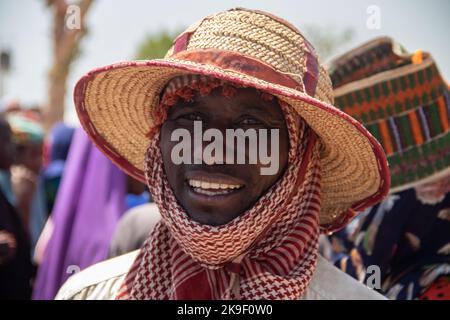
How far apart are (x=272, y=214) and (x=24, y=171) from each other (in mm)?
4631

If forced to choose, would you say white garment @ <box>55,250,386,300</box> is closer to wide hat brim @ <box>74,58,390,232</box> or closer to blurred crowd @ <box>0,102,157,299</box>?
wide hat brim @ <box>74,58,390,232</box>

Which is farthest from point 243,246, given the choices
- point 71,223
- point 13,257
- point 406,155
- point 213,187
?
point 71,223

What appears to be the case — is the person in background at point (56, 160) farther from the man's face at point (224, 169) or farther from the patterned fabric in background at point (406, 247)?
the man's face at point (224, 169)

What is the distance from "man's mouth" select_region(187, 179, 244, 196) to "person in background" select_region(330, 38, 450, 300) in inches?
50.9

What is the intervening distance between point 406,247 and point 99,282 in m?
1.54

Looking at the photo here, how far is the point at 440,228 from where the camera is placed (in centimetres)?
307

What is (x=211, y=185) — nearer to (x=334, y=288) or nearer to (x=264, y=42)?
(x=264, y=42)

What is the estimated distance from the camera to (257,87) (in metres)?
1.94

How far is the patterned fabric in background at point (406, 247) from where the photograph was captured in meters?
2.95

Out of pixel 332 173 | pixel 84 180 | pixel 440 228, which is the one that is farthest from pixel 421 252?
pixel 84 180

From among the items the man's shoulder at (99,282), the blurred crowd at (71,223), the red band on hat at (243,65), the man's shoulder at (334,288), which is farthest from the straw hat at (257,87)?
the blurred crowd at (71,223)
